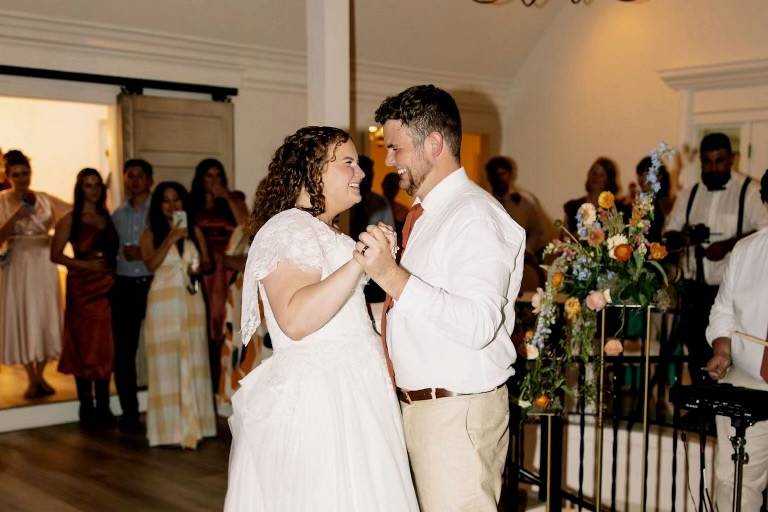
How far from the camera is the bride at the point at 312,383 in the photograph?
2209mm

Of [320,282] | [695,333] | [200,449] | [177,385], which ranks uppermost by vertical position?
[320,282]

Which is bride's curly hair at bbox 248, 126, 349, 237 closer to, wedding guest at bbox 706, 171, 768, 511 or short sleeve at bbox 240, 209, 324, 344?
short sleeve at bbox 240, 209, 324, 344

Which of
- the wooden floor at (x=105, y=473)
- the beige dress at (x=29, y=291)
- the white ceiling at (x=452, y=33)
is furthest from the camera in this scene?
the white ceiling at (x=452, y=33)

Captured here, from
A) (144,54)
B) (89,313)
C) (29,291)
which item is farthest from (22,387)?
(144,54)

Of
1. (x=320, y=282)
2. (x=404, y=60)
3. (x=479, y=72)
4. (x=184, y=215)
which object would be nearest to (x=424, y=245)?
(x=320, y=282)

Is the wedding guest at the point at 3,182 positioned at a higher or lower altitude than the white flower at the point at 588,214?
higher

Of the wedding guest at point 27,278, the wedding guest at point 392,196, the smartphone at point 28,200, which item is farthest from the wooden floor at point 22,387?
the wedding guest at point 392,196

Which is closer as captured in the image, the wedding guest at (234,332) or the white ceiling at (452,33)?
the wedding guest at (234,332)

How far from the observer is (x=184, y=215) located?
510 cm

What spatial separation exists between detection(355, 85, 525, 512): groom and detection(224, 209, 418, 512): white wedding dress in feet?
0.30

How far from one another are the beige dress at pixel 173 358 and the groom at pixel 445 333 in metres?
2.93

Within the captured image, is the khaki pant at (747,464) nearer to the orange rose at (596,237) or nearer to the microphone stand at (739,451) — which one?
the microphone stand at (739,451)

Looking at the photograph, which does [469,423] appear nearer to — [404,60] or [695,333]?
[695,333]

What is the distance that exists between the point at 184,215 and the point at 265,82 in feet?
6.50
